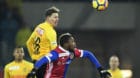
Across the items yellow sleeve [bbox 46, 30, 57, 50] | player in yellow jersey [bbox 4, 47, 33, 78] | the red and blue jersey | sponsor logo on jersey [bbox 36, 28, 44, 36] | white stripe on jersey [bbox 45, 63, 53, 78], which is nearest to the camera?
the red and blue jersey

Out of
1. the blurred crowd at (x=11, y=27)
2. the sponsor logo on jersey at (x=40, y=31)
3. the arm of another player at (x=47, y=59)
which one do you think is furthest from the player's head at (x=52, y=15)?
the blurred crowd at (x=11, y=27)

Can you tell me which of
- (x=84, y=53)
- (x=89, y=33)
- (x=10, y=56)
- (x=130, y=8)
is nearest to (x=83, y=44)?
(x=89, y=33)

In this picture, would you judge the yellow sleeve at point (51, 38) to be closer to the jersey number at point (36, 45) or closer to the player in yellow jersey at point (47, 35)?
the player in yellow jersey at point (47, 35)

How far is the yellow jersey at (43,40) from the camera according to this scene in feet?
43.1

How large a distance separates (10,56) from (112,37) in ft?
13.7

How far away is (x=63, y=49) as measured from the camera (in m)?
12.3

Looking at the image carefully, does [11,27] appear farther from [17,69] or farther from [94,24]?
[17,69]

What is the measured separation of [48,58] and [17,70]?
3802mm

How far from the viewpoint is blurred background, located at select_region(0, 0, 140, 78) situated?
21.9 metres

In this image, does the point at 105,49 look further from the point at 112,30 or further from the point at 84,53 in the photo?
the point at 84,53

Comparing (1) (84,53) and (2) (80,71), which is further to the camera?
(2) (80,71)

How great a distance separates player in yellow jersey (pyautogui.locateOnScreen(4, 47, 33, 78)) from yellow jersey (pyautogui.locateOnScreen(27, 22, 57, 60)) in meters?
2.25

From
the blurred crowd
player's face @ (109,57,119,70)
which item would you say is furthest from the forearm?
the blurred crowd

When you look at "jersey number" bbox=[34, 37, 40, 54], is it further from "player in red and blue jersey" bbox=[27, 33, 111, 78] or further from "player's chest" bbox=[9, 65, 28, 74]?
"player's chest" bbox=[9, 65, 28, 74]
